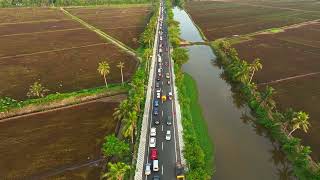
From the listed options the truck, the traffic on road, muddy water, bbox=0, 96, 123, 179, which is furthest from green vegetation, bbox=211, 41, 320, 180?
muddy water, bbox=0, 96, 123, 179

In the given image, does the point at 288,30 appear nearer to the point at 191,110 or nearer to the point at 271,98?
the point at 271,98

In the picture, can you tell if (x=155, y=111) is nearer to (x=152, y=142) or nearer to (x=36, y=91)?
(x=152, y=142)

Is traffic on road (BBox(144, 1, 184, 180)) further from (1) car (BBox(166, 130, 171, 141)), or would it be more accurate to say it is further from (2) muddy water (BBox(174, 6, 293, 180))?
(2) muddy water (BBox(174, 6, 293, 180))

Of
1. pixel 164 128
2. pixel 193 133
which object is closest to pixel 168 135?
pixel 164 128

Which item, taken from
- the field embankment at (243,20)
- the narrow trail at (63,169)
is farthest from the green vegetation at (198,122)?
the field embankment at (243,20)

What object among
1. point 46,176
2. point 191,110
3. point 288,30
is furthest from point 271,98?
point 288,30

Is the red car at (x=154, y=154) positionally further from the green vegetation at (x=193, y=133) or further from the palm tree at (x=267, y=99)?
the palm tree at (x=267, y=99)
